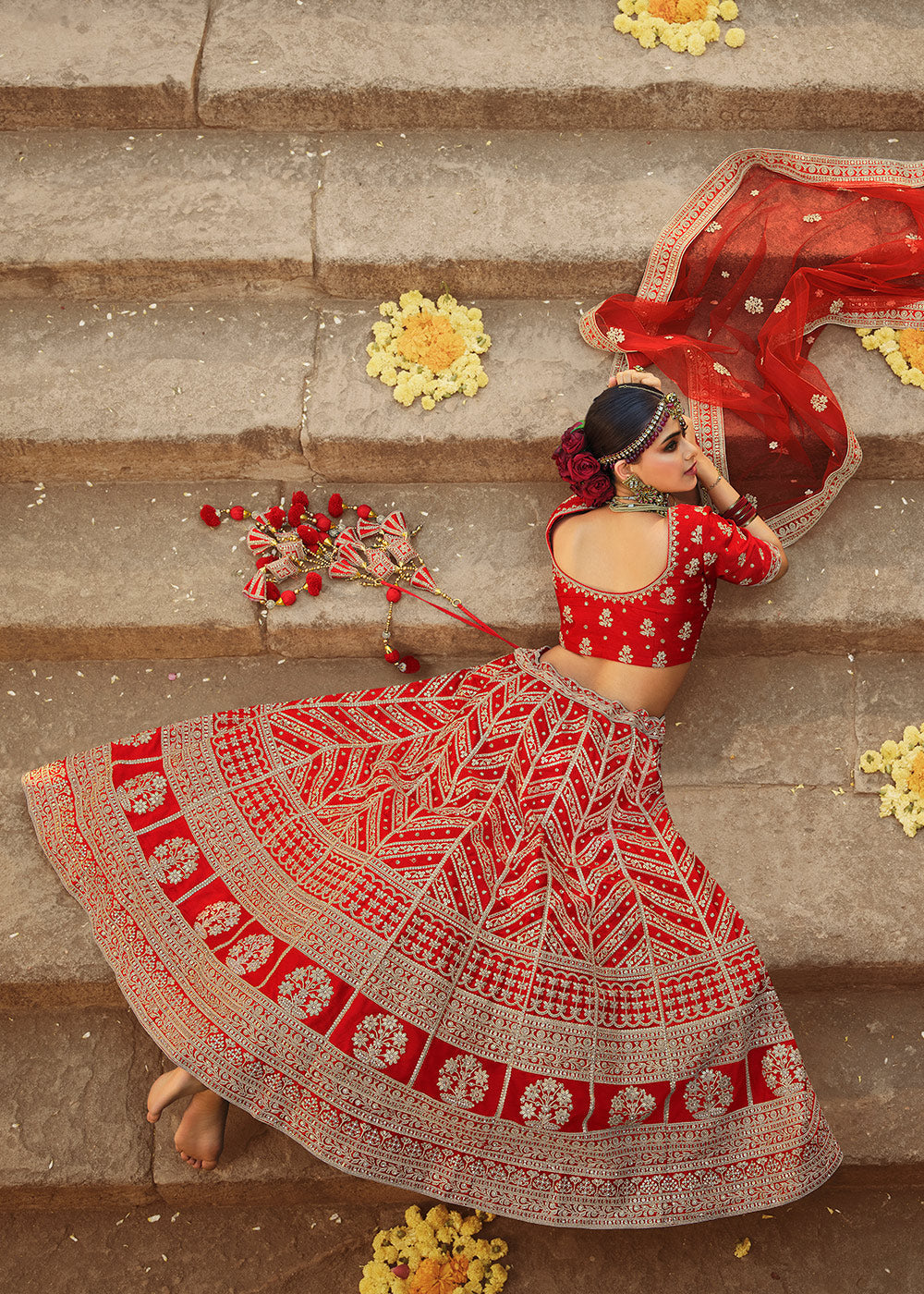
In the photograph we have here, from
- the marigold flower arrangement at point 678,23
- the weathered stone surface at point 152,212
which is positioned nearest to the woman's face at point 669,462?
the weathered stone surface at point 152,212

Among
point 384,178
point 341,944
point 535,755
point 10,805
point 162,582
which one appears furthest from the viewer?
point 384,178

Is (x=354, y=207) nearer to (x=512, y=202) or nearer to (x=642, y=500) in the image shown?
(x=512, y=202)

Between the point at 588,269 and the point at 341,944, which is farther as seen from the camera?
the point at 588,269

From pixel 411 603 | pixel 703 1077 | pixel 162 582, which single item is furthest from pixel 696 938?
pixel 162 582

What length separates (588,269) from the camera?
378cm

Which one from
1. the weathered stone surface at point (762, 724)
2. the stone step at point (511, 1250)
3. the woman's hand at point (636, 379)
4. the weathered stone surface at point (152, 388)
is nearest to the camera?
the stone step at point (511, 1250)

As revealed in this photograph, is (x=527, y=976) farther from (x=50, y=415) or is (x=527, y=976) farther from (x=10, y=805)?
(x=50, y=415)

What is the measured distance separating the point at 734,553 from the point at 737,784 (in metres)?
0.85

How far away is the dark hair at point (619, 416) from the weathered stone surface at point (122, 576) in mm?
1344

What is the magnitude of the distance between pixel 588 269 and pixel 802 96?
3.89ft

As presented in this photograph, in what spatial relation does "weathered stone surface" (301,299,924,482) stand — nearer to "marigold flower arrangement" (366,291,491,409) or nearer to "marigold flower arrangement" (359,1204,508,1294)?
"marigold flower arrangement" (366,291,491,409)

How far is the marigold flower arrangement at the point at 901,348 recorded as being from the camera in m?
3.57

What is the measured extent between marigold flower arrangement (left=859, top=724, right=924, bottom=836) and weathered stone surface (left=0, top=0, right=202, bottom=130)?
A: 370 centimetres

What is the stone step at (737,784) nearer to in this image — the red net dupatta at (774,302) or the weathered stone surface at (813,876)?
the weathered stone surface at (813,876)
